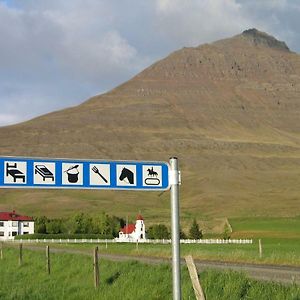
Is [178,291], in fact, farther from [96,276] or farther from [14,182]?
[96,276]

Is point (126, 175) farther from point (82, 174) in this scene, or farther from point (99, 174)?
point (82, 174)

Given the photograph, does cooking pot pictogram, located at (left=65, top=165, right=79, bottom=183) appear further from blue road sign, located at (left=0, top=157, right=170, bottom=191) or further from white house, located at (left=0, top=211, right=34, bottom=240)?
white house, located at (left=0, top=211, right=34, bottom=240)

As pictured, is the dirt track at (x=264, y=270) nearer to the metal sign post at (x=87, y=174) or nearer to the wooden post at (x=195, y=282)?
the wooden post at (x=195, y=282)

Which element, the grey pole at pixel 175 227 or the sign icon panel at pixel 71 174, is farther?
the sign icon panel at pixel 71 174

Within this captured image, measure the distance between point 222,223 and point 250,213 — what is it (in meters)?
27.1

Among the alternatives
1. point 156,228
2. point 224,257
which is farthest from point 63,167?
point 156,228

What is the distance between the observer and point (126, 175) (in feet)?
29.8

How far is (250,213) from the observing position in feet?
614

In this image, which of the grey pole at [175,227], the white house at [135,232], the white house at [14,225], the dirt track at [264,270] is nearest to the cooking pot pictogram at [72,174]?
the grey pole at [175,227]

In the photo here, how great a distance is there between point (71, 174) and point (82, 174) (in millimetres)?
143

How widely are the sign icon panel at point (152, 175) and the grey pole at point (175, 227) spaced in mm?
334

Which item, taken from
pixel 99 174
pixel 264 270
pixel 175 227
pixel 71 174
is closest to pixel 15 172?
pixel 71 174

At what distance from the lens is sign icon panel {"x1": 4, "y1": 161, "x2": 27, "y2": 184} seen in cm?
879

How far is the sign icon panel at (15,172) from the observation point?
8789 mm
